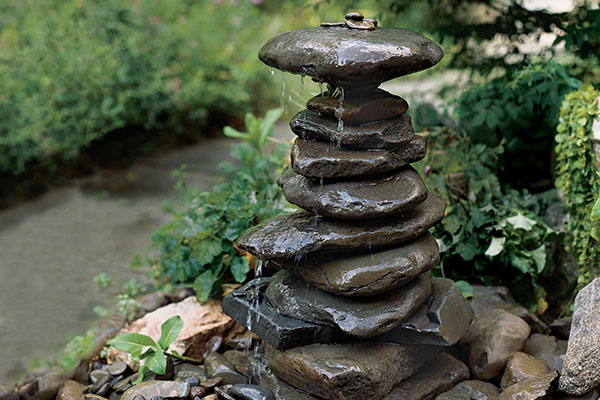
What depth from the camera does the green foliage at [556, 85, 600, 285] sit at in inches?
142

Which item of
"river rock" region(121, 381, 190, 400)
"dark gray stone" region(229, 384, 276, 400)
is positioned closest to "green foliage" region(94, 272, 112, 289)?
"river rock" region(121, 381, 190, 400)

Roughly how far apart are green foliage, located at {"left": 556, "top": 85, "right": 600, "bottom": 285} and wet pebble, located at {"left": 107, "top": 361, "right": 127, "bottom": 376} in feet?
8.44

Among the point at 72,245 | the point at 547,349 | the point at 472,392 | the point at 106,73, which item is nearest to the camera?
the point at 472,392

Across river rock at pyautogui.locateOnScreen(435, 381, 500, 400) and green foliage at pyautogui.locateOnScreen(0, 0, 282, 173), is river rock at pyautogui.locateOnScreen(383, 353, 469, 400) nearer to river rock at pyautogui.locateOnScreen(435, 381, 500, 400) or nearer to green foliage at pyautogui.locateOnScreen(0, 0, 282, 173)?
river rock at pyautogui.locateOnScreen(435, 381, 500, 400)

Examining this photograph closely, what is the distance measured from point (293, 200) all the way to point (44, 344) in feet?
6.86

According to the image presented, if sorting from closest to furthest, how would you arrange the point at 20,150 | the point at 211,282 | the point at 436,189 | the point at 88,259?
the point at 211,282 → the point at 436,189 → the point at 88,259 → the point at 20,150

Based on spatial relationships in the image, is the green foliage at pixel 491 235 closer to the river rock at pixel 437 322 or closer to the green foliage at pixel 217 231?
the river rock at pixel 437 322

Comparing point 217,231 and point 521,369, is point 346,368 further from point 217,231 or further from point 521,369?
point 217,231

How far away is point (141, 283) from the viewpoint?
189 inches

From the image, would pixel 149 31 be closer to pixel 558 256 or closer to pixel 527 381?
pixel 558 256

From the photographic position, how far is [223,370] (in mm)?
3447

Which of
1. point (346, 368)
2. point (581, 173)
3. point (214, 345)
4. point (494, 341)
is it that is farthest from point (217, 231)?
point (581, 173)

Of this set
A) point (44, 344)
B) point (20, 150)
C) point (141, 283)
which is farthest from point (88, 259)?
point (20, 150)

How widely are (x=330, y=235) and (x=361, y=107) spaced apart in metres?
0.58
